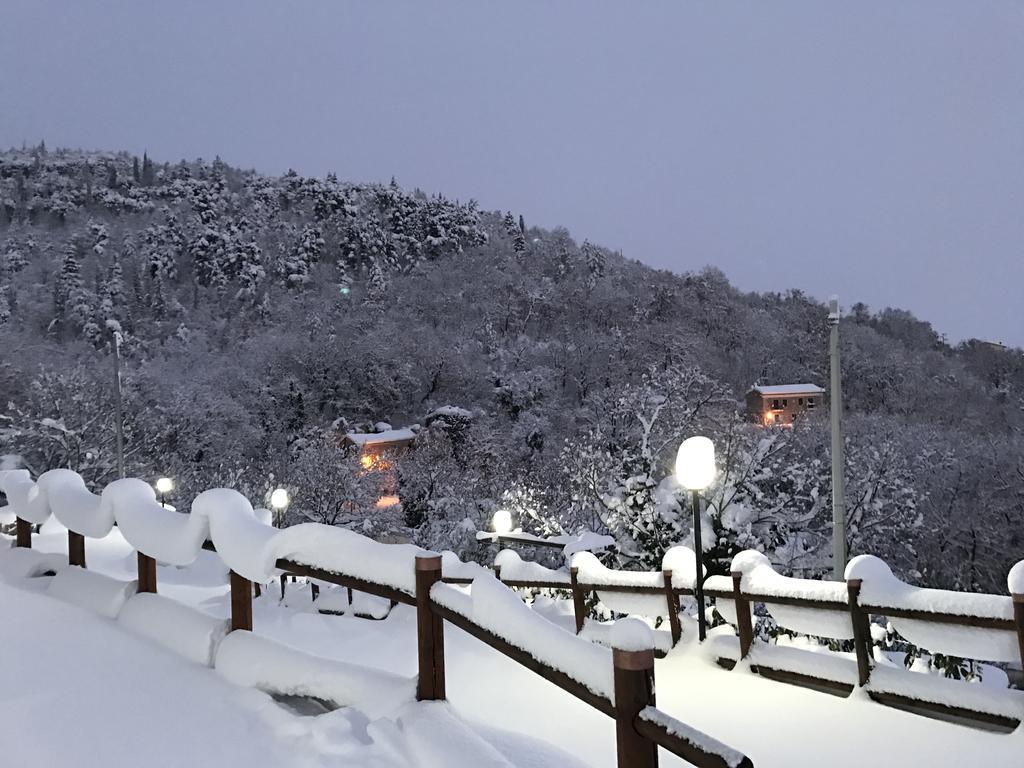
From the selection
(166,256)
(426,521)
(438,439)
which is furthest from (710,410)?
(166,256)

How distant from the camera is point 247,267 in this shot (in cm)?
7488

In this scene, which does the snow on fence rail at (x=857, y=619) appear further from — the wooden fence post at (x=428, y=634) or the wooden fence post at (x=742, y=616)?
the wooden fence post at (x=428, y=634)

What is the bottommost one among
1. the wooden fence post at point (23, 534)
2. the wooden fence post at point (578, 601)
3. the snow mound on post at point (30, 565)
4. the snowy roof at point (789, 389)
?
the wooden fence post at point (578, 601)

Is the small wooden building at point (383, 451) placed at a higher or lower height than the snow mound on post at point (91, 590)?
lower

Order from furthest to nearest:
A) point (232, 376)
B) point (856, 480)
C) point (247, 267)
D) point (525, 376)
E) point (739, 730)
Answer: point (247, 267) → point (525, 376) → point (232, 376) → point (856, 480) → point (739, 730)

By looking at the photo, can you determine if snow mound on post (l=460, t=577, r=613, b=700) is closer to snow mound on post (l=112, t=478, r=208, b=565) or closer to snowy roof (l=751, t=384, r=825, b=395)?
snow mound on post (l=112, t=478, r=208, b=565)

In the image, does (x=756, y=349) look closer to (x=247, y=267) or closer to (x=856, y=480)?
(x=856, y=480)

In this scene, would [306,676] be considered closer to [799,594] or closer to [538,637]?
[538,637]

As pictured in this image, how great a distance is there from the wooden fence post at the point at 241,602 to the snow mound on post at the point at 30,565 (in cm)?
271

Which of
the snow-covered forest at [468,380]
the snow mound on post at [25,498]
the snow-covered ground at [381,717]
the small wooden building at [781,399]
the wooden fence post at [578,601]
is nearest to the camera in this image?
the snow-covered ground at [381,717]

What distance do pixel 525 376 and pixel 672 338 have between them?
11.0m

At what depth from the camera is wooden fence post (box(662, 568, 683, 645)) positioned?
20.9ft

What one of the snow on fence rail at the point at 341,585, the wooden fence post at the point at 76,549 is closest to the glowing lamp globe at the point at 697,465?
the snow on fence rail at the point at 341,585

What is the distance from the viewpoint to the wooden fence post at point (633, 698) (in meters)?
2.06
